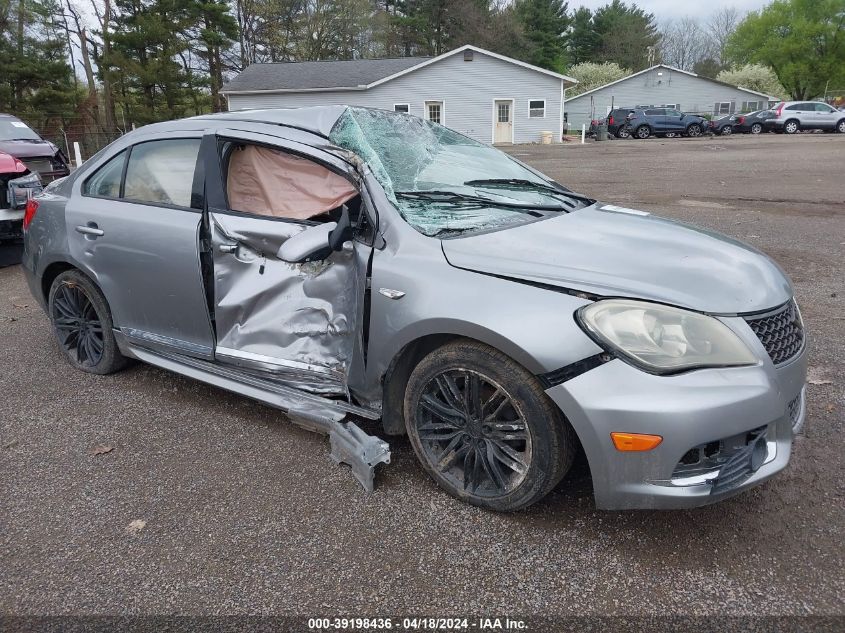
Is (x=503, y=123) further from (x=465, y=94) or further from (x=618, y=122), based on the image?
(x=618, y=122)

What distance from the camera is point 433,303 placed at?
8.18 feet

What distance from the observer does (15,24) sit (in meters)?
34.8

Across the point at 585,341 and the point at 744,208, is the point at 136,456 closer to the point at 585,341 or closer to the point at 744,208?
the point at 585,341

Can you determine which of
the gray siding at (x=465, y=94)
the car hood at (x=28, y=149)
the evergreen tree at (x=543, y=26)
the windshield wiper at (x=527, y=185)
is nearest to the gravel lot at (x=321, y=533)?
the windshield wiper at (x=527, y=185)

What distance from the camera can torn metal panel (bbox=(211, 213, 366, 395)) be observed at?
9.61 ft

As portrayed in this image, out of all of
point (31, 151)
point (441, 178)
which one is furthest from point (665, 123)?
point (441, 178)

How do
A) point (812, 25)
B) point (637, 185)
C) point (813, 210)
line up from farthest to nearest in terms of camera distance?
point (812, 25) → point (637, 185) → point (813, 210)

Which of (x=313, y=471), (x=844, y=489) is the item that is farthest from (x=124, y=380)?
(x=844, y=489)

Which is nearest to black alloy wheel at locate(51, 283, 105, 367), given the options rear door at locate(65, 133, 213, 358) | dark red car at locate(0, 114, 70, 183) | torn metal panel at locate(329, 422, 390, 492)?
rear door at locate(65, 133, 213, 358)

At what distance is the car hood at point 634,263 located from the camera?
229cm

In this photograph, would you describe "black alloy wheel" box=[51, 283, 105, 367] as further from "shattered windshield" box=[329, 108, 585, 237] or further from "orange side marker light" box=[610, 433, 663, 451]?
"orange side marker light" box=[610, 433, 663, 451]

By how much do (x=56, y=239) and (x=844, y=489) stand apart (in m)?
4.50

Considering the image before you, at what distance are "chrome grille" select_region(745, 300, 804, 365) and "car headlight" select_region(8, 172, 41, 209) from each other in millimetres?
7538

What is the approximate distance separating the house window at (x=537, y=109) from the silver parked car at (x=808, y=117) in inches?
484
